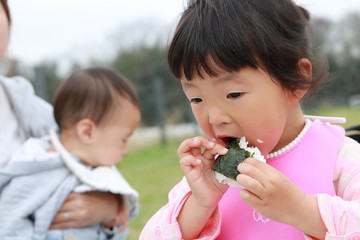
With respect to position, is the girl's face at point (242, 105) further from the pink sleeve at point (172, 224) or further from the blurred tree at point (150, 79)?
the blurred tree at point (150, 79)

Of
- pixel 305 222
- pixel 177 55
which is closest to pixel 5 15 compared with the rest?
pixel 177 55

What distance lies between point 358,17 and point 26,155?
66.3 ft

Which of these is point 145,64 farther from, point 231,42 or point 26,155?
point 231,42

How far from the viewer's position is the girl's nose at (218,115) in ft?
4.55

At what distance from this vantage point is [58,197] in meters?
2.47

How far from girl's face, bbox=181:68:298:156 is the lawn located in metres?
3.36

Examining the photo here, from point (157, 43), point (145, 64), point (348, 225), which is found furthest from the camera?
point (157, 43)

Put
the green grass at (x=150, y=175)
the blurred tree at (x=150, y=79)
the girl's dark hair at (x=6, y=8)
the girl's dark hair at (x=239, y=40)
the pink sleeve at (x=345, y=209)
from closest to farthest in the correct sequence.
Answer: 1. the pink sleeve at (x=345, y=209)
2. the girl's dark hair at (x=239, y=40)
3. the girl's dark hair at (x=6, y=8)
4. the green grass at (x=150, y=175)
5. the blurred tree at (x=150, y=79)

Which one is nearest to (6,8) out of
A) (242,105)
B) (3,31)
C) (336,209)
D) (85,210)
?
(3,31)

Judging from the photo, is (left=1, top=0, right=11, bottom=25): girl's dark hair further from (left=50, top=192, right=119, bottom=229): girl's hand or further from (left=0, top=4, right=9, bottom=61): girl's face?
(left=50, top=192, right=119, bottom=229): girl's hand

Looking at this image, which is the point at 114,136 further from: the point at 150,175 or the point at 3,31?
the point at 150,175

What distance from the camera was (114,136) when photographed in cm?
276

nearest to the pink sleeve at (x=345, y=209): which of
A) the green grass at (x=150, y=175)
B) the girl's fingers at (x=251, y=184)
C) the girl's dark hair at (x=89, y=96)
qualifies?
the girl's fingers at (x=251, y=184)

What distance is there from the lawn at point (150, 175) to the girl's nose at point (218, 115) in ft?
11.2
